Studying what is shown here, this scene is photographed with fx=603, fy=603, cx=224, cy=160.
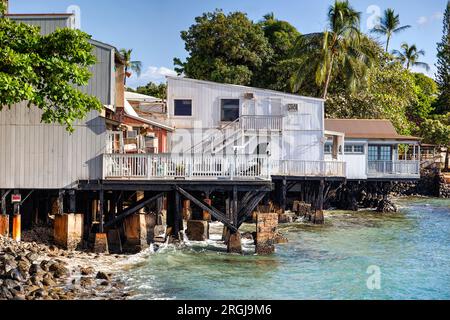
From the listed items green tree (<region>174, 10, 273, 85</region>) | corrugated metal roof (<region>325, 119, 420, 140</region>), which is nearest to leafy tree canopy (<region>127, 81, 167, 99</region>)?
green tree (<region>174, 10, 273, 85</region>)

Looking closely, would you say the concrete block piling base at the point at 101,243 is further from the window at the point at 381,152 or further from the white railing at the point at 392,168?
the window at the point at 381,152

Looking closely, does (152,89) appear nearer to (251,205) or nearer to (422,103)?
(422,103)

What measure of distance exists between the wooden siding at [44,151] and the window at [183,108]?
48.4 feet

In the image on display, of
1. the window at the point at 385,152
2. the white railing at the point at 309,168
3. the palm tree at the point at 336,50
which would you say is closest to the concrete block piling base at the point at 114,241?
the white railing at the point at 309,168

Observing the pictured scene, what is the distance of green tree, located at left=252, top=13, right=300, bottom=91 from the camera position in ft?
176

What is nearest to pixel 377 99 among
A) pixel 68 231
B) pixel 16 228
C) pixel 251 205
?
pixel 251 205

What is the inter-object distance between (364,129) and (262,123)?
10.3 m

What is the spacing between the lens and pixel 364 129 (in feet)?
139

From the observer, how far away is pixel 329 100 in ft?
172

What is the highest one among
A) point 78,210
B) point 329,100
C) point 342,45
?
point 342,45

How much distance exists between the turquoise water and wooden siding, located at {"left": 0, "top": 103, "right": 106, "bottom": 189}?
3.97m

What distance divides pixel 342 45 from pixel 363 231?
20165 millimetres
